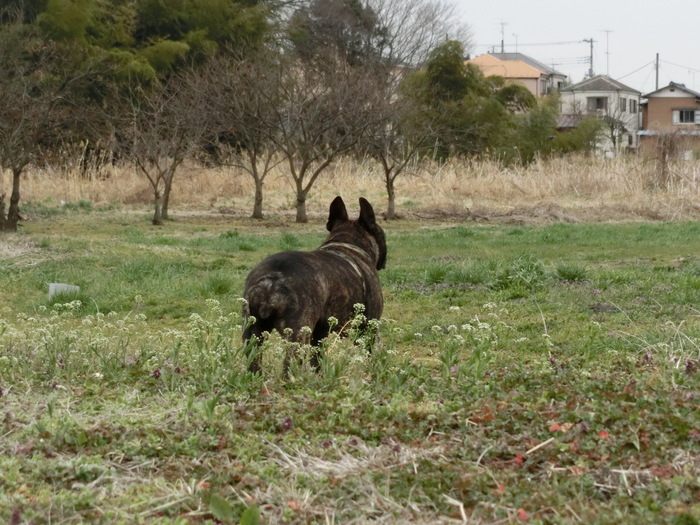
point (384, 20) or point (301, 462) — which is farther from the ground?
point (384, 20)

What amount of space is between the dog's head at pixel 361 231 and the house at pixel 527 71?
304 ft

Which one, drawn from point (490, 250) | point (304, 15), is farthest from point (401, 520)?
point (304, 15)

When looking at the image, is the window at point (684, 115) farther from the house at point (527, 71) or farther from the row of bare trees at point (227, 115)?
the row of bare trees at point (227, 115)

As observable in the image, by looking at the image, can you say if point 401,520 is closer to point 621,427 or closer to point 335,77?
point 621,427

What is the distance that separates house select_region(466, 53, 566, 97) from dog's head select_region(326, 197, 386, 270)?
9271 centimetres

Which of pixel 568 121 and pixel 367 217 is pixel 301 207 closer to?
pixel 367 217

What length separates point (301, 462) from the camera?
3.99 meters

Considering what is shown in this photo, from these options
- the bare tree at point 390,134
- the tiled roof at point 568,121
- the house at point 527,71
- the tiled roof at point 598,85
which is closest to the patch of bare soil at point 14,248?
the bare tree at point 390,134

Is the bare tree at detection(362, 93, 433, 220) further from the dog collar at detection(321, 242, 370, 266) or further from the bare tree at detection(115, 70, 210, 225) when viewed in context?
the dog collar at detection(321, 242, 370, 266)

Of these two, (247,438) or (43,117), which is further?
(43,117)

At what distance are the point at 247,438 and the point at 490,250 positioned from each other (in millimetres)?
14888

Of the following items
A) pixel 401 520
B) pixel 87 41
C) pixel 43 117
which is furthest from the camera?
pixel 87 41

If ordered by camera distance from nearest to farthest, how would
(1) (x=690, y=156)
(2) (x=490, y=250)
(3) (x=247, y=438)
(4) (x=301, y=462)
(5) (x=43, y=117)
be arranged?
(4) (x=301, y=462)
(3) (x=247, y=438)
(2) (x=490, y=250)
(5) (x=43, y=117)
(1) (x=690, y=156)

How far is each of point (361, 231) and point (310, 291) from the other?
65.4 inches
